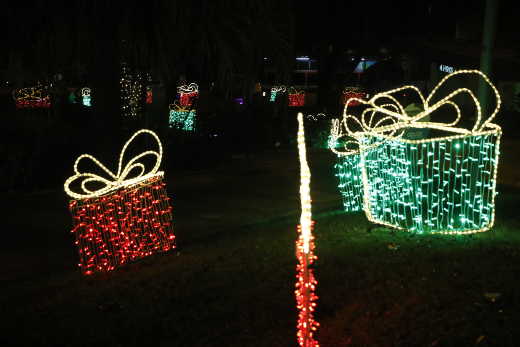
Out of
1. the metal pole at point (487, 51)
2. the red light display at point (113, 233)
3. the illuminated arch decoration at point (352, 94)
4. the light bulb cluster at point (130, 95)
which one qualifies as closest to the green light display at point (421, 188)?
the metal pole at point (487, 51)

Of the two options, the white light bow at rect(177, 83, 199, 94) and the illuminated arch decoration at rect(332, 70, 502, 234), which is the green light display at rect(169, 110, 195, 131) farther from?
the illuminated arch decoration at rect(332, 70, 502, 234)

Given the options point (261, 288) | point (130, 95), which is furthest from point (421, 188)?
point (130, 95)

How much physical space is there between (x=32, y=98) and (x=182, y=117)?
33.5 ft

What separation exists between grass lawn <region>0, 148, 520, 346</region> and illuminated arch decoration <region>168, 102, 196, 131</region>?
292 inches

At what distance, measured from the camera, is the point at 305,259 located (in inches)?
154

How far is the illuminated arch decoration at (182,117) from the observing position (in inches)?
629

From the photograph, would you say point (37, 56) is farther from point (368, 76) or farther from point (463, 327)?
point (368, 76)

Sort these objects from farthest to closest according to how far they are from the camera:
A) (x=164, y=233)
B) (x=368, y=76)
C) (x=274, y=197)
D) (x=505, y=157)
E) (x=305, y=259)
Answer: (x=368, y=76) → (x=505, y=157) → (x=274, y=197) → (x=164, y=233) → (x=305, y=259)

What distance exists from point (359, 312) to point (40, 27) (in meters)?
8.35

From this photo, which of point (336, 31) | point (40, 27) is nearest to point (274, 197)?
point (40, 27)

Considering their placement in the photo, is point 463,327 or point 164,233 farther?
point 164,233

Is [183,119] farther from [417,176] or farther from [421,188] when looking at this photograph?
[417,176]

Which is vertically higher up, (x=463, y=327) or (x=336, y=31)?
(x=336, y=31)

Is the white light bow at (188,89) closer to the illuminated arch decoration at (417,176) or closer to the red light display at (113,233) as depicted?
the illuminated arch decoration at (417,176)
